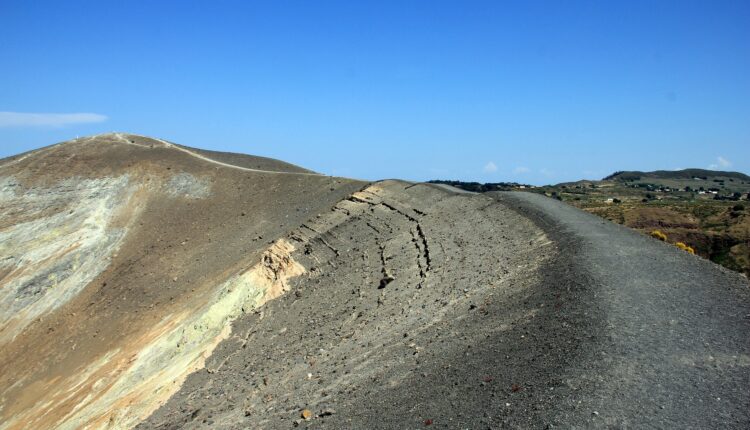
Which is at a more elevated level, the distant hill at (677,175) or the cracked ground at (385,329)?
the distant hill at (677,175)

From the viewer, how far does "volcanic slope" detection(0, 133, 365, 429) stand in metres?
24.3

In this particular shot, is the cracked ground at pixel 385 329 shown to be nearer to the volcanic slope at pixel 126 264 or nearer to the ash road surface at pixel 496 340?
the ash road surface at pixel 496 340

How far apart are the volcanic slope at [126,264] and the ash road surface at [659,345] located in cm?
1474

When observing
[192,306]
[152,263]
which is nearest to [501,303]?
[192,306]

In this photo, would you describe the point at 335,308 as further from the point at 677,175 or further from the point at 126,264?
the point at 677,175

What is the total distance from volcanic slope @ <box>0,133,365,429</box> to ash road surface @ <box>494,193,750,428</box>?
580 inches

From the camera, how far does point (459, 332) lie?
14336mm

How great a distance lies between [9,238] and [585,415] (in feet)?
135

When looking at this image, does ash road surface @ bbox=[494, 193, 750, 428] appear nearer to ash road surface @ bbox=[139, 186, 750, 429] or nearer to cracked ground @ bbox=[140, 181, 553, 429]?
ash road surface @ bbox=[139, 186, 750, 429]

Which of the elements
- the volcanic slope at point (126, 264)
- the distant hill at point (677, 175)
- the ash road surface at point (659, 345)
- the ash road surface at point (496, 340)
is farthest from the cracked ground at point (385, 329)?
the distant hill at point (677, 175)

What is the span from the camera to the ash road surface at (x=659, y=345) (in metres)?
8.67

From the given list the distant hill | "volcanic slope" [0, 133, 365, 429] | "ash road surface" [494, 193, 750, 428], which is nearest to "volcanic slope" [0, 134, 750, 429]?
"ash road surface" [494, 193, 750, 428]

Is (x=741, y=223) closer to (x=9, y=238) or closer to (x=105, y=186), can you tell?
(x=105, y=186)

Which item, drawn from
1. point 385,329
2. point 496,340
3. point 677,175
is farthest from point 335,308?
point 677,175
